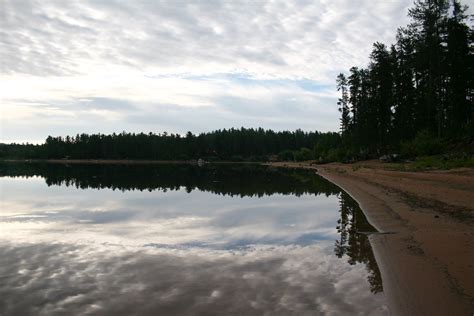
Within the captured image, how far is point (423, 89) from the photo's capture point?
1805 inches

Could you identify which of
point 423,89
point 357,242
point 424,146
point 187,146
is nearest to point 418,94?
point 423,89

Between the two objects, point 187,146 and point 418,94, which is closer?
point 418,94

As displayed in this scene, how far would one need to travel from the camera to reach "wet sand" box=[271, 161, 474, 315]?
6281 millimetres

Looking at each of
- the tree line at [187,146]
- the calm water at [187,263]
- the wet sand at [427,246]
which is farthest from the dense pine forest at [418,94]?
the tree line at [187,146]

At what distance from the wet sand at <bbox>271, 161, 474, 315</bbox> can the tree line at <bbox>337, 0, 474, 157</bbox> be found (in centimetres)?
1897

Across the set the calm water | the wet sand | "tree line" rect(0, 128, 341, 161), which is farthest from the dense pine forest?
"tree line" rect(0, 128, 341, 161)

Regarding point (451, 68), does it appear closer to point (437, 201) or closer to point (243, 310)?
point (437, 201)

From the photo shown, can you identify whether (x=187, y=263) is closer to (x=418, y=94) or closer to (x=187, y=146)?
(x=418, y=94)

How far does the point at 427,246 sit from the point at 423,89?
41.4 metres

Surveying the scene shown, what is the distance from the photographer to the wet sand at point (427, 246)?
6.28m

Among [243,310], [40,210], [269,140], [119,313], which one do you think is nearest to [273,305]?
[243,310]

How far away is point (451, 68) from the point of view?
38438mm

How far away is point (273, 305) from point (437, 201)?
13.0 metres

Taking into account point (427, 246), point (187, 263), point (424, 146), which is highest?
point (424, 146)
